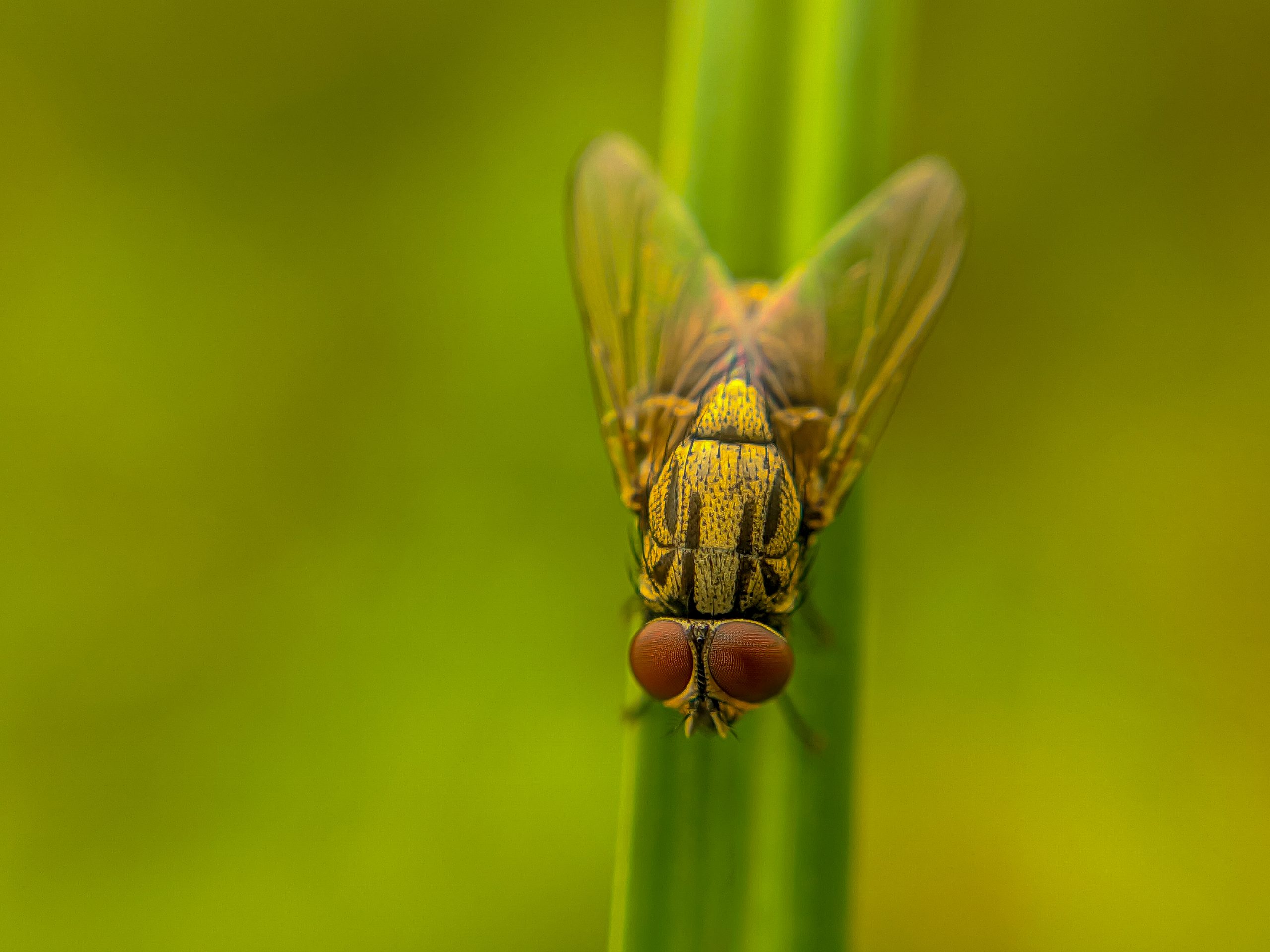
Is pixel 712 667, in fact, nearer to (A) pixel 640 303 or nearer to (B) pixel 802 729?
(B) pixel 802 729

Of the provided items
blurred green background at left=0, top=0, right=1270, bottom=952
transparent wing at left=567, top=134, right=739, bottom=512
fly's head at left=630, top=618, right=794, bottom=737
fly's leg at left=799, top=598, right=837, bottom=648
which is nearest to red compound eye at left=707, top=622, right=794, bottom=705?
fly's head at left=630, top=618, right=794, bottom=737

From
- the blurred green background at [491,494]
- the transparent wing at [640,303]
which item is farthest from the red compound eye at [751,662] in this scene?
the blurred green background at [491,494]

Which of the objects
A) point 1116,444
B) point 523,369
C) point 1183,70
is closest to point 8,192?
point 523,369

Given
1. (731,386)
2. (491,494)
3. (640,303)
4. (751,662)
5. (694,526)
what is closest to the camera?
(751,662)

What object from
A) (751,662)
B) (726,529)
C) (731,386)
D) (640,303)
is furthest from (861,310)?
(751,662)

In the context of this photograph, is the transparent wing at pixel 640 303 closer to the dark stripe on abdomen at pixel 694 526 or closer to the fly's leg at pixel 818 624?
the dark stripe on abdomen at pixel 694 526

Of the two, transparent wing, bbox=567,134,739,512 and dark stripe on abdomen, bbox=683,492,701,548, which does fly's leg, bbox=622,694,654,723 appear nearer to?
dark stripe on abdomen, bbox=683,492,701,548
